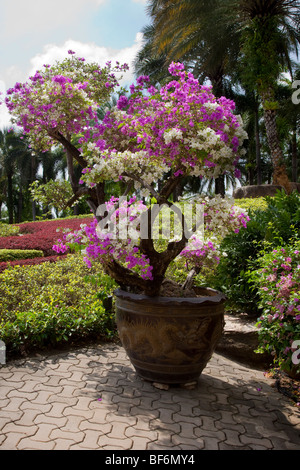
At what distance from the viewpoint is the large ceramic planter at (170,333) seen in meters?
3.53

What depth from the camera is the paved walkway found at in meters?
2.88

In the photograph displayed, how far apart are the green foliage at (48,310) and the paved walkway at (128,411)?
1.10ft

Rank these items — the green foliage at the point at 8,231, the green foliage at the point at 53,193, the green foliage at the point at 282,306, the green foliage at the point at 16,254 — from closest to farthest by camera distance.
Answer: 1. the green foliage at the point at 282,306
2. the green foliage at the point at 53,193
3. the green foliage at the point at 16,254
4. the green foliage at the point at 8,231

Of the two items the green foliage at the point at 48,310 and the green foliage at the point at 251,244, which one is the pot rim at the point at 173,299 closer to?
the green foliage at the point at 48,310

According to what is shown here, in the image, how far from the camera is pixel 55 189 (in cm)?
520

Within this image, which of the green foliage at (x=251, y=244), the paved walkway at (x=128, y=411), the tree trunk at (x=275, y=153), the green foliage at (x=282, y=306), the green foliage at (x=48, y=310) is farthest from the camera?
the tree trunk at (x=275, y=153)

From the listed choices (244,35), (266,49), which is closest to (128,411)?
(266,49)

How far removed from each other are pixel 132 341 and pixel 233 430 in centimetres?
113

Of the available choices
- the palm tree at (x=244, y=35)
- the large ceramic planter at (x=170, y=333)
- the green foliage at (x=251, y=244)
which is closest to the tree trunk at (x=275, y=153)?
the palm tree at (x=244, y=35)

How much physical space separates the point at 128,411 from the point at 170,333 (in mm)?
712

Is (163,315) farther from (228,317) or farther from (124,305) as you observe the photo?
(228,317)

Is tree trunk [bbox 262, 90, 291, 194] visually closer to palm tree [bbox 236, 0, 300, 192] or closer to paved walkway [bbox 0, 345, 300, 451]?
palm tree [bbox 236, 0, 300, 192]

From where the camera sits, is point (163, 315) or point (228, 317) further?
point (228, 317)
